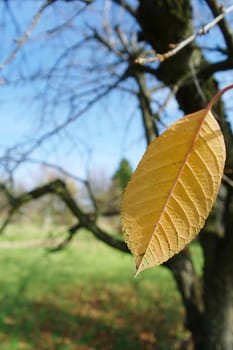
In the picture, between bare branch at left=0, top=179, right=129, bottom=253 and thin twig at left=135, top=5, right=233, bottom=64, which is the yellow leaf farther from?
bare branch at left=0, top=179, right=129, bottom=253

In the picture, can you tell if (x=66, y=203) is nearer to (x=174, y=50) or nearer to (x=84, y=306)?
(x=174, y=50)

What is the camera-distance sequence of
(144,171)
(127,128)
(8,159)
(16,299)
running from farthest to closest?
(16,299), (127,128), (8,159), (144,171)

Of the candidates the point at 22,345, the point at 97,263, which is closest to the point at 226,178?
the point at 22,345

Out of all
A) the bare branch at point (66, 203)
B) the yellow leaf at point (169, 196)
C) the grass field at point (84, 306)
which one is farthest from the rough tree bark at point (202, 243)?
the yellow leaf at point (169, 196)

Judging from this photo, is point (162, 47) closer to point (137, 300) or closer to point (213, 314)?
point (213, 314)

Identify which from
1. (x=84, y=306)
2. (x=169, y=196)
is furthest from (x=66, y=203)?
(x=84, y=306)

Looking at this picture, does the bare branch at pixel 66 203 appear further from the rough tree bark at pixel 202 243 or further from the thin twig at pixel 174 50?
the thin twig at pixel 174 50
